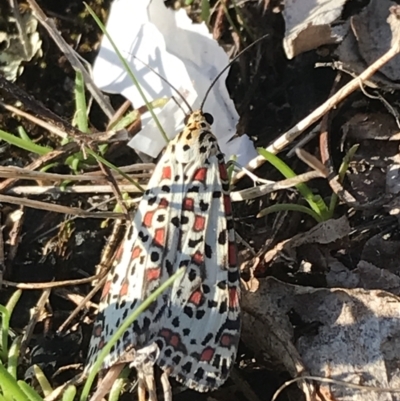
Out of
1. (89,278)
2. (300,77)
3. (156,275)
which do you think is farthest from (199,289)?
(300,77)

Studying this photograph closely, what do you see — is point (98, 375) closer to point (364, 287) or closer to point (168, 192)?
point (168, 192)

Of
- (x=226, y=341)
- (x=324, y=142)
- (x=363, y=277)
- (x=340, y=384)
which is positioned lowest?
(x=340, y=384)

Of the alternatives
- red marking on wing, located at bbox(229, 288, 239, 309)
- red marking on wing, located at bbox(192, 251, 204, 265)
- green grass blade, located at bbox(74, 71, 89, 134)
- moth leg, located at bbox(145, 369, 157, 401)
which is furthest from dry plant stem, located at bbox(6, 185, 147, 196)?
moth leg, located at bbox(145, 369, 157, 401)

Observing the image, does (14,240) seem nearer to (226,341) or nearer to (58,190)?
(58,190)

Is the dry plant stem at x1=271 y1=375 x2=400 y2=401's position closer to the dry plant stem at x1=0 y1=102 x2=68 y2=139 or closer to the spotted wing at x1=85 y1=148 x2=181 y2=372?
the spotted wing at x1=85 y1=148 x2=181 y2=372

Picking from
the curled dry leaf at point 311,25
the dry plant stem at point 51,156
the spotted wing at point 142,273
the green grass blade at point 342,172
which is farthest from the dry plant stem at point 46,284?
the curled dry leaf at point 311,25

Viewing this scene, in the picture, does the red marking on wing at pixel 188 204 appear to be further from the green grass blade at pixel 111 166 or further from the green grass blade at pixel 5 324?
the green grass blade at pixel 5 324

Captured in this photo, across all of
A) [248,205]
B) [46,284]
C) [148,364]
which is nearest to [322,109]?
[248,205]
